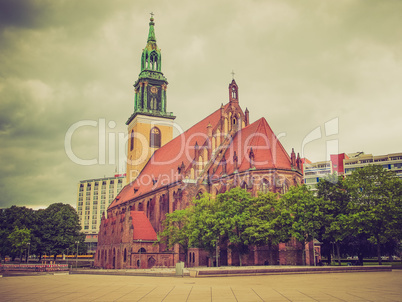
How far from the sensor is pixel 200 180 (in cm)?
5656

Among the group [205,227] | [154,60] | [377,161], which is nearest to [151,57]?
[154,60]

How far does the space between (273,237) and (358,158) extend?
303 feet

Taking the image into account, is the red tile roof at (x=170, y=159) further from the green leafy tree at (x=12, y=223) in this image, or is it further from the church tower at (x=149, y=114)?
the green leafy tree at (x=12, y=223)

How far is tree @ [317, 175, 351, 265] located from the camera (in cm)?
4316

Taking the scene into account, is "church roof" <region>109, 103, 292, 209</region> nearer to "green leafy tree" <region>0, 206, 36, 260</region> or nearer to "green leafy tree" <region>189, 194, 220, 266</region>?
"green leafy tree" <region>189, 194, 220, 266</region>

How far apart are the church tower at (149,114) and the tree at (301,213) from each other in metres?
43.4

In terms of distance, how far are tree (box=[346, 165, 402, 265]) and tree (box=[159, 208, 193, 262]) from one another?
20.2 meters

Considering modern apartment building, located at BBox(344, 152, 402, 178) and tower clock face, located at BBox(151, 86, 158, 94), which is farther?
modern apartment building, located at BBox(344, 152, 402, 178)

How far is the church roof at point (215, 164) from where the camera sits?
51.2m

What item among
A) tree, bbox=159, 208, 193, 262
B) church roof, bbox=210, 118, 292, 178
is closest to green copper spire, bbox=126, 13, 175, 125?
church roof, bbox=210, 118, 292, 178

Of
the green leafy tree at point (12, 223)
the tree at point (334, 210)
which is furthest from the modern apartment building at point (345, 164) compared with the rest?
the green leafy tree at point (12, 223)

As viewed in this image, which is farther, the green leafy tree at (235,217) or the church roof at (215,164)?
the church roof at (215,164)

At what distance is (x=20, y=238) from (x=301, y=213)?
6113 centimetres

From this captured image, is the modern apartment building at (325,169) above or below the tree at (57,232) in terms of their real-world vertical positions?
above
